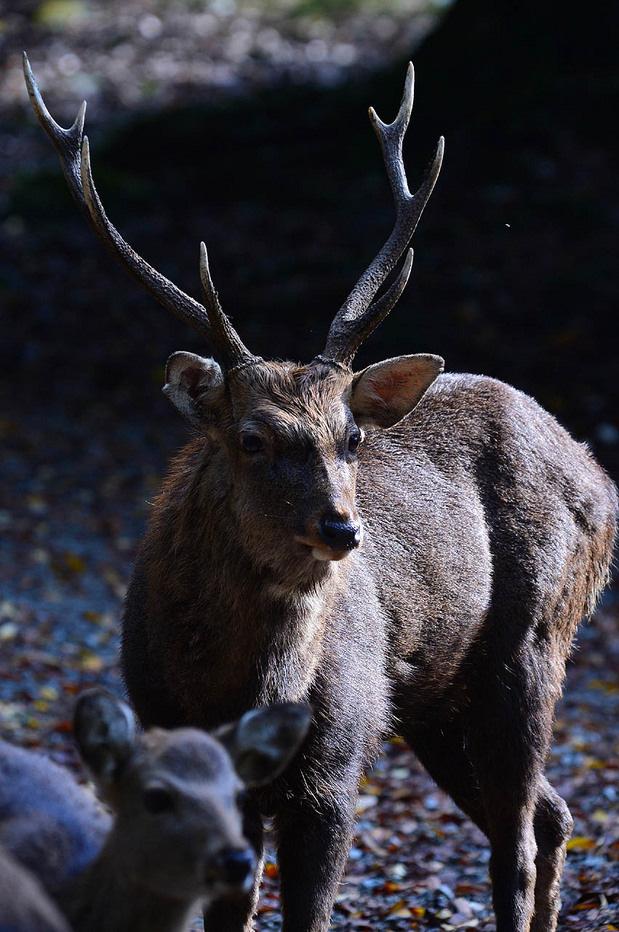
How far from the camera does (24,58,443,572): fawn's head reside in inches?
203

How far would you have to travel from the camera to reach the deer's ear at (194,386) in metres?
5.43

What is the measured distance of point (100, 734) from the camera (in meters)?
3.74

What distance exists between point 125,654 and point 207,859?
225cm

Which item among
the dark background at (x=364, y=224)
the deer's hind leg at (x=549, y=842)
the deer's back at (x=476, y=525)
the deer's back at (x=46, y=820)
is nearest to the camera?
the deer's back at (x=46, y=820)

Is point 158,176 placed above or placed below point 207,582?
above

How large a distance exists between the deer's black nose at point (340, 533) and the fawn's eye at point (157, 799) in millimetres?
1585

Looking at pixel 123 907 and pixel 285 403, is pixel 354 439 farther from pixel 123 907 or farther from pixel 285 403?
pixel 123 907

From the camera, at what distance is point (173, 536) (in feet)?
18.5

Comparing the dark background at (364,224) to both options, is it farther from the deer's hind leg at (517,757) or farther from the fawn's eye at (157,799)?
the fawn's eye at (157,799)

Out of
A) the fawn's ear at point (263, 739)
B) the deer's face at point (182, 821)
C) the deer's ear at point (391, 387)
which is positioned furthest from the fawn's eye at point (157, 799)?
the deer's ear at point (391, 387)

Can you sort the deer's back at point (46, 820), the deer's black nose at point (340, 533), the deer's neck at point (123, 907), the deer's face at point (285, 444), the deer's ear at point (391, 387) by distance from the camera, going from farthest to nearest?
the deer's ear at point (391, 387) → the deer's face at point (285, 444) → the deer's black nose at point (340, 533) → the deer's back at point (46, 820) → the deer's neck at point (123, 907)

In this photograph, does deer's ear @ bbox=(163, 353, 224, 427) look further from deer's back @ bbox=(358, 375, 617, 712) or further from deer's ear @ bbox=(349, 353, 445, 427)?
deer's back @ bbox=(358, 375, 617, 712)

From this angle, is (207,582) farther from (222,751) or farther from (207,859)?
(207,859)

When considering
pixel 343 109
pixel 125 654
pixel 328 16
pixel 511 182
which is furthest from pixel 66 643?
pixel 328 16
